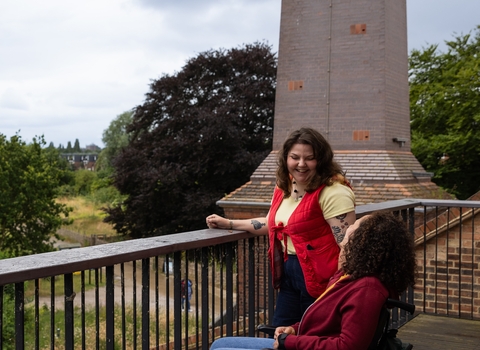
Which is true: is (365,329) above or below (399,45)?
below

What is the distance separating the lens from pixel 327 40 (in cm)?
1505

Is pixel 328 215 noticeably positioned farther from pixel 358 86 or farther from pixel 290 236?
pixel 358 86

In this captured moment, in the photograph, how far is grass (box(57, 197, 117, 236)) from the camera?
40062 millimetres

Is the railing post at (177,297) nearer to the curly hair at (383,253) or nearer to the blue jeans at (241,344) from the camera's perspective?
the blue jeans at (241,344)

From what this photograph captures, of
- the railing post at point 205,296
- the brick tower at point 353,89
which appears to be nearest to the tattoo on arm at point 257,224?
the railing post at point 205,296

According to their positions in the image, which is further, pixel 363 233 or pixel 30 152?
pixel 30 152

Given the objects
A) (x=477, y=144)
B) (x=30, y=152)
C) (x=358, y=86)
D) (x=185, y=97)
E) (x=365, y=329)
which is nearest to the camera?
(x=365, y=329)

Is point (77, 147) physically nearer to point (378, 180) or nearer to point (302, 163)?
point (378, 180)

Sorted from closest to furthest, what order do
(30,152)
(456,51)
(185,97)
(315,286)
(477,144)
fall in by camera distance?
(315,286) → (477,144) → (456,51) → (185,97) → (30,152)

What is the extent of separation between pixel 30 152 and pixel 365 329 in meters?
29.7

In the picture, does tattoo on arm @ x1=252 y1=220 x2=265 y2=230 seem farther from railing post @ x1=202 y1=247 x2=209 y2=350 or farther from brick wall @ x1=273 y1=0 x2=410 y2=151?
brick wall @ x1=273 y1=0 x2=410 y2=151

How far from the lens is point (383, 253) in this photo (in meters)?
2.10

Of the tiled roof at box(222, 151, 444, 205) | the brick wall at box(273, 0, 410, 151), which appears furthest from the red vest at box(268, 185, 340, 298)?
the brick wall at box(273, 0, 410, 151)

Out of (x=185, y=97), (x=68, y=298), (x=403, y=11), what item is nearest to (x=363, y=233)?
(x=68, y=298)
